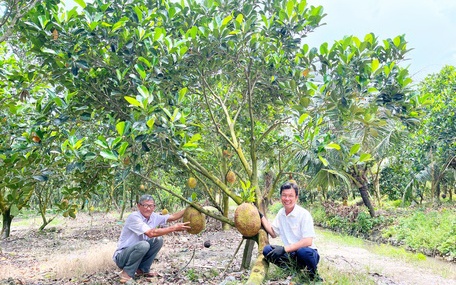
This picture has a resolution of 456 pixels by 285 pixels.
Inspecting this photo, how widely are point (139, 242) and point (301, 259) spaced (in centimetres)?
207

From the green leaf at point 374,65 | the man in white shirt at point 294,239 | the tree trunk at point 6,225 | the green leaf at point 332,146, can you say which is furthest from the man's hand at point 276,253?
the tree trunk at point 6,225

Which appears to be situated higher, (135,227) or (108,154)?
(108,154)

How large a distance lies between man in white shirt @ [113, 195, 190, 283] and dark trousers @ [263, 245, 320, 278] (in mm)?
1168

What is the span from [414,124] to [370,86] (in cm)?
74

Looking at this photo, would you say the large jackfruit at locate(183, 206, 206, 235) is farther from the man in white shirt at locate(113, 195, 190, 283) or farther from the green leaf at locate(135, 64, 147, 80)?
the green leaf at locate(135, 64, 147, 80)

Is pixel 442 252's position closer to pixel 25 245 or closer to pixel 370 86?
pixel 370 86

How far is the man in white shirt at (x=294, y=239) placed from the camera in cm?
389

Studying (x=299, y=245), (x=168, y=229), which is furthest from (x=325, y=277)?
(x=168, y=229)

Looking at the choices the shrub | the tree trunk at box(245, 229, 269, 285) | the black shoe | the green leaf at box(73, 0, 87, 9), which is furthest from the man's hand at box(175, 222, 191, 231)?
the shrub

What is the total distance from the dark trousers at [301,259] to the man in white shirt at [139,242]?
1.17 m

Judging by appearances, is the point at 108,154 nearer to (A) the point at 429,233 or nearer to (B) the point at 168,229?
(B) the point at 168,229

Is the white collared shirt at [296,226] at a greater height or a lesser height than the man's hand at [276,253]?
greater

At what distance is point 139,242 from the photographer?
4547 mm

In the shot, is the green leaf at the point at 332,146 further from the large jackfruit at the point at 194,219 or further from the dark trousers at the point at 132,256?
the dark trousers at the point at 132,256
